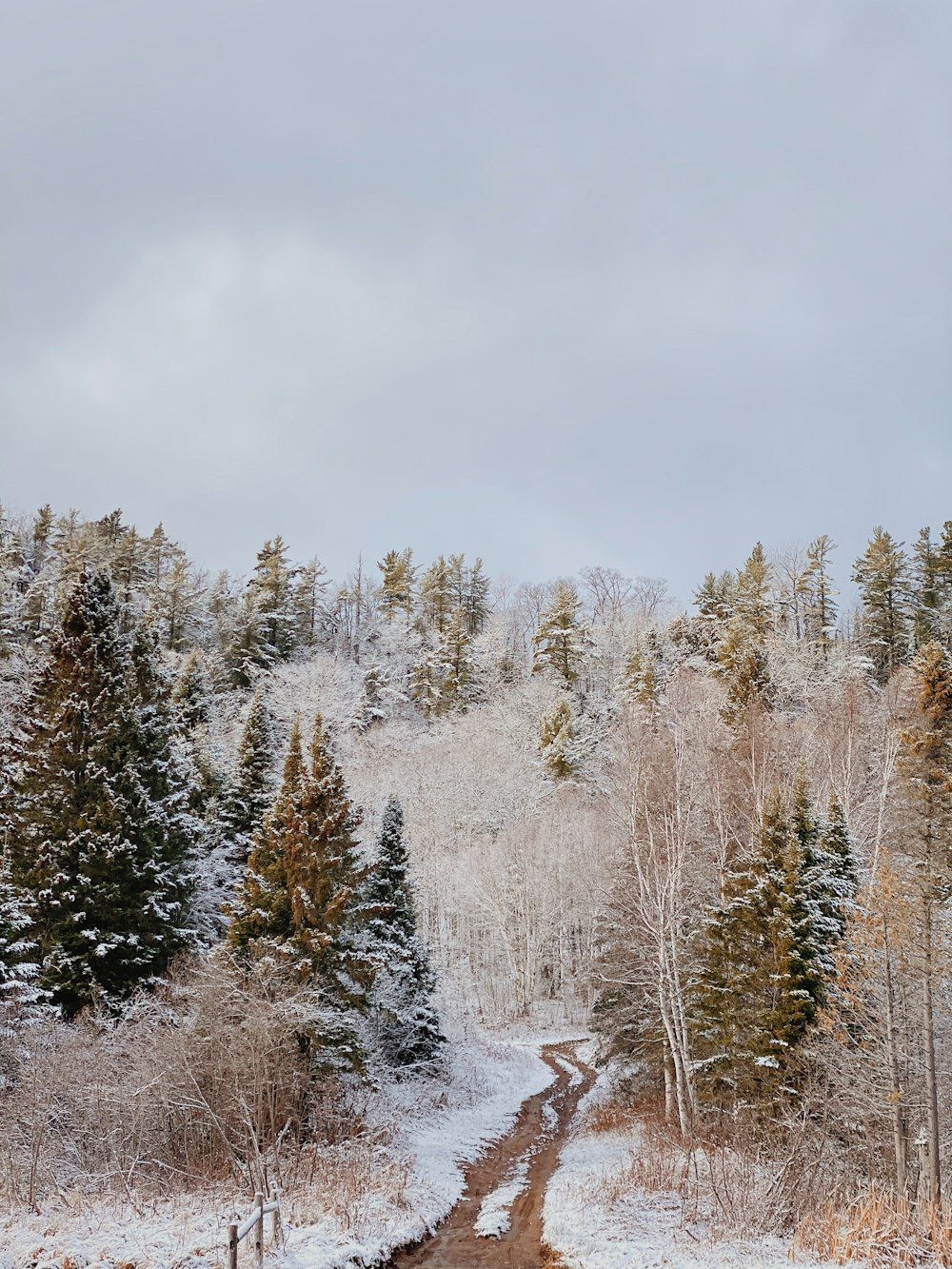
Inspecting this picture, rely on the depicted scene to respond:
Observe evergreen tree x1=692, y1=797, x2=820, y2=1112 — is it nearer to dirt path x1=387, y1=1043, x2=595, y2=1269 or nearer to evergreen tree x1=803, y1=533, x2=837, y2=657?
dirt path x1=387, y1=1043, x2=595, y2=1269

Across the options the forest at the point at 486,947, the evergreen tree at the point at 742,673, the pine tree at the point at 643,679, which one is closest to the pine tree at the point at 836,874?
the forest at the point at 486,947

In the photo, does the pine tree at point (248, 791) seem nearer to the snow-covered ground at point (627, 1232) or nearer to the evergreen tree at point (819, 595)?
the snow-covered ground at point (627, 1232)

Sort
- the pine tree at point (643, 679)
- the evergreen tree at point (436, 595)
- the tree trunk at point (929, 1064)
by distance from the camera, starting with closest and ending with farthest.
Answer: the tree trunk at point (929, 1064) < the pine tree at point (643, 679) < the evergreen tree at point (436, 595)

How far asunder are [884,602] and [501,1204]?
54267mm

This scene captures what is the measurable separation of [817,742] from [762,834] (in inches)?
721

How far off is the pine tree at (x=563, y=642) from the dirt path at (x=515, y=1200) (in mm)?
42118

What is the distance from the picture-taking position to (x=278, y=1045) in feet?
46.8

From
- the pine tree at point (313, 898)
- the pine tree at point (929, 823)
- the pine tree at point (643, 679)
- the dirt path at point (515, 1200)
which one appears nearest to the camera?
the dirt path at point (515, 1200)

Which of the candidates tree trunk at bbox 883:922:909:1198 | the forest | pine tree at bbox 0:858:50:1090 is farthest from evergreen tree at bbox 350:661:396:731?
tree trunk at bbox 883:922:909:1198

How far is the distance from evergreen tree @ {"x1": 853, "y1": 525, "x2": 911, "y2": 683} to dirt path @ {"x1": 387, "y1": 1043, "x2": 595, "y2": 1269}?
41.0m

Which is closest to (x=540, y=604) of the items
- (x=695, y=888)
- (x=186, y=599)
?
(x=186, y=599)

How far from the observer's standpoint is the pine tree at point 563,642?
67.3 m

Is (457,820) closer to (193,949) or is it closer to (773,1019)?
(193,949)

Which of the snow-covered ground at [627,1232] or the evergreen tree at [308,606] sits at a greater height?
the evergreen tree at [308,606]
